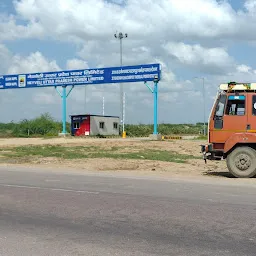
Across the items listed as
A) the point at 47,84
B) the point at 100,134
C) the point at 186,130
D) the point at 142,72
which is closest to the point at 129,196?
the point at 142,72

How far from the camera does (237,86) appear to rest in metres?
14.8

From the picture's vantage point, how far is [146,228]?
296 inches

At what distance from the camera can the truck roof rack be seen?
1468 cm

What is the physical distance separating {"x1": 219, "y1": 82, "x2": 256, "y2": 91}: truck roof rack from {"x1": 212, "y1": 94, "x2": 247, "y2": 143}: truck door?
0.82 feet

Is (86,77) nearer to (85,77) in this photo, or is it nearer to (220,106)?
(85,77)

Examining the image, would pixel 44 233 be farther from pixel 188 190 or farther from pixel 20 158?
pixel 20 158

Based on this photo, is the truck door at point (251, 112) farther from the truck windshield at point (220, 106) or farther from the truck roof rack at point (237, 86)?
the truck windshield at point (220, 106)

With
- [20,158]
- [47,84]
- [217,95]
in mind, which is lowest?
[20,158]

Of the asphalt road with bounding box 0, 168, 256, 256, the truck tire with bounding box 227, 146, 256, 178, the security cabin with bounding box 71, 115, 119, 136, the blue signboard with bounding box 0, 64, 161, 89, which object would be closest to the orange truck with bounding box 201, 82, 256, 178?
the truck tire with bounding box 227, 146, 256, 178

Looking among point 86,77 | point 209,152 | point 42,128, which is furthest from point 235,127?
point 42,128

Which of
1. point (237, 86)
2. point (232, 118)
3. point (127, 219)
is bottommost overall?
point (127, 219)

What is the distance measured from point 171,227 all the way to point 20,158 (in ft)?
60.8

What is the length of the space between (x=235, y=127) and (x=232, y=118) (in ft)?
1.02

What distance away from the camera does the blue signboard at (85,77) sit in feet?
147
